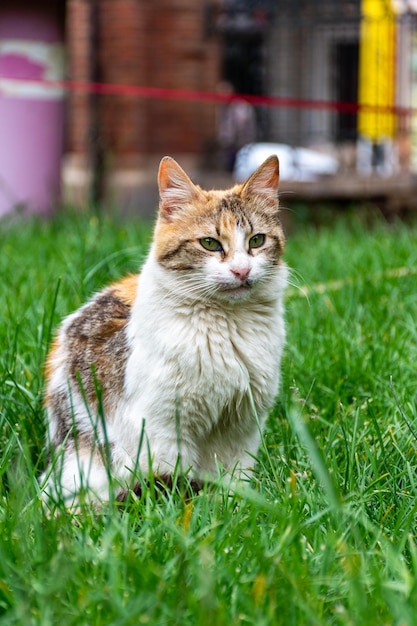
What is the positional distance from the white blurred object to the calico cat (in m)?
5.90

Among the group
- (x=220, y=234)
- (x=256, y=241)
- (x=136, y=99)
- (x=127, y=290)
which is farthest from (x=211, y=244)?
(x=136, y=99)

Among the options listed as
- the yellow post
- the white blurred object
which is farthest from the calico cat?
the yellow post

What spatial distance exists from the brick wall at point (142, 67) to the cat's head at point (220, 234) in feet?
20.3

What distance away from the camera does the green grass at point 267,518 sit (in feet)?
6.15

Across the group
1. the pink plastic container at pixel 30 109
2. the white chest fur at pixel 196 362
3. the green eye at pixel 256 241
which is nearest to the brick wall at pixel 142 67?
the pink plastic container at pixel 30 109

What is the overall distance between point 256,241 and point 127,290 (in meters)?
0.48

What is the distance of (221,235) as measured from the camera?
285 cm

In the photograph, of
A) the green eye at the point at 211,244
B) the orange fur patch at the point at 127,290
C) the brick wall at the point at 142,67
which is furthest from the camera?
the brick wall at the point at 142,67

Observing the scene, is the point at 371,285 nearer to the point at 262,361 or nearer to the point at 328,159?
the point at 262,361

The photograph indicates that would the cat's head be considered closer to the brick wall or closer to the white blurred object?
the white blurred object

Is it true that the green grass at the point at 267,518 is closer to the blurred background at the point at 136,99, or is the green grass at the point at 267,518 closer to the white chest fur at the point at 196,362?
the white chest fur at the point at 196,362

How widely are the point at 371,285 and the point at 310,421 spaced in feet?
4.93

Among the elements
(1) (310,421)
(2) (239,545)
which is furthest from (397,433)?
(2) (239,545)

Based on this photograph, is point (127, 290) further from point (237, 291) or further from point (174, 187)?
point (237, 291)
